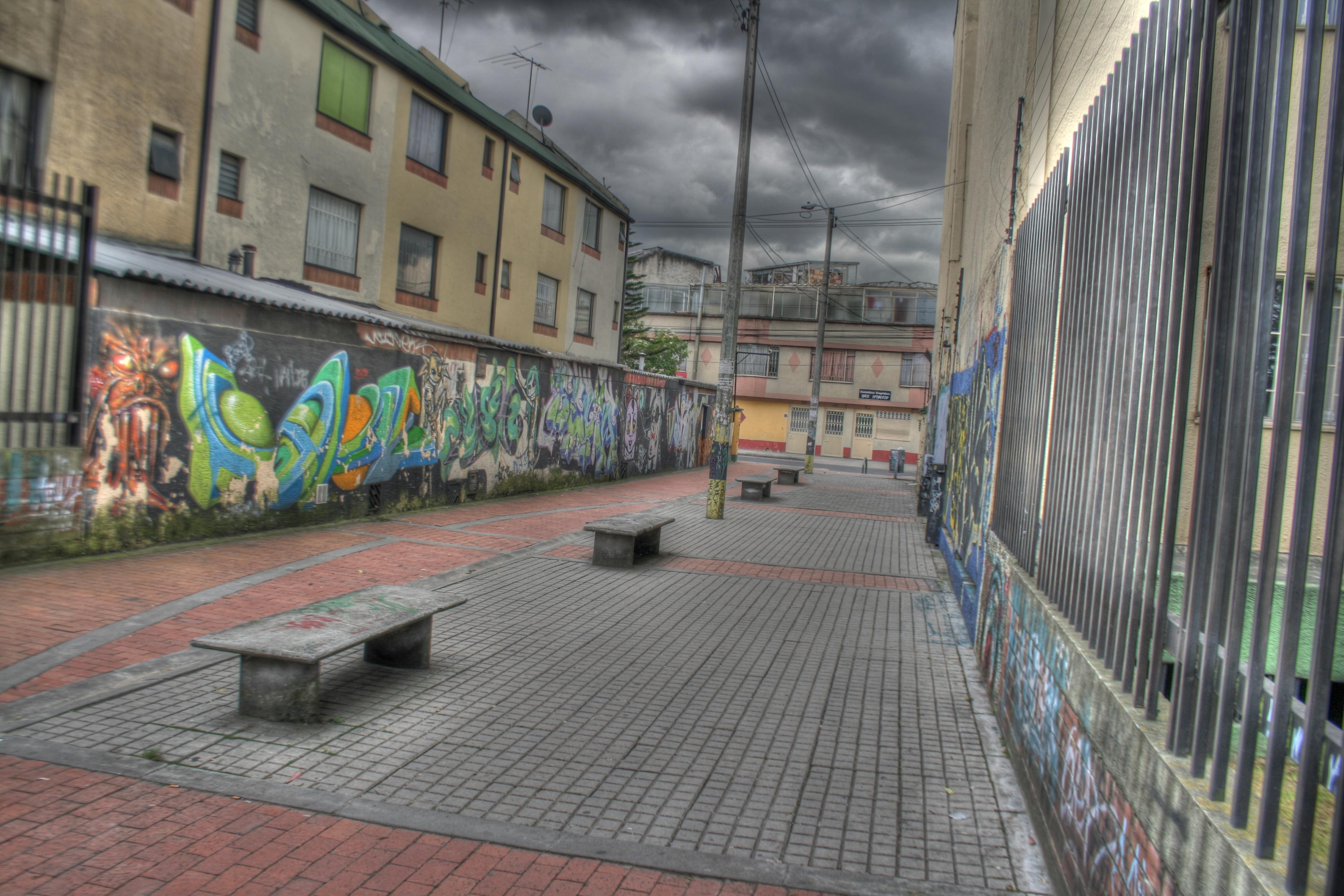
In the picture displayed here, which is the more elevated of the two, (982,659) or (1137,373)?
(1137,373)

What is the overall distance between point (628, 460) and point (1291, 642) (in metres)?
21.2

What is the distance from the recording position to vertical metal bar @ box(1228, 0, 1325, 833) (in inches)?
71.2

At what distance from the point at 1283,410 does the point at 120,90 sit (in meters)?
14.8

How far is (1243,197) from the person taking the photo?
2.22 m

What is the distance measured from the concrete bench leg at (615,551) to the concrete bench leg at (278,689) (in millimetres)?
5353

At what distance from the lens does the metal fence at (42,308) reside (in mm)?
7027

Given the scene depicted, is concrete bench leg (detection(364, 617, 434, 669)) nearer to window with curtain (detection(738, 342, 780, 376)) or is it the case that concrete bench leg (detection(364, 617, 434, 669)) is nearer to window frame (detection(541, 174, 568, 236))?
window frame (detection(541, 174, 568, 236))

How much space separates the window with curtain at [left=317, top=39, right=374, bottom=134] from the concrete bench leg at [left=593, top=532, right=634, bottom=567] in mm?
11498

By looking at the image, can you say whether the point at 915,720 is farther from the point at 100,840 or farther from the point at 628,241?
the point at 628,241

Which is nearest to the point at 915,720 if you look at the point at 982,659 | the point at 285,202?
the point at 982,659

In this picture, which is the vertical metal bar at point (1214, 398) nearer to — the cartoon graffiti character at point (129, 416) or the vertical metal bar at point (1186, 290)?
the vertical metal bar at point (1186, 290)

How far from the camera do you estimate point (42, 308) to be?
7.36m

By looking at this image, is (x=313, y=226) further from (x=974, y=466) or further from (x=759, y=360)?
(x=759, y=360)

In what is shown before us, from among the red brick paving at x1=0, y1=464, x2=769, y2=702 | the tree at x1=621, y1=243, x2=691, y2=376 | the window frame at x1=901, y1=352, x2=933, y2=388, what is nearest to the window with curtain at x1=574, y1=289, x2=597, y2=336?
the tree at x1=621, y1=243, x2=691, y2=376
